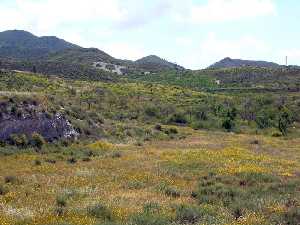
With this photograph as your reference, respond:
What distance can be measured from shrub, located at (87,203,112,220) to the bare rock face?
62.4 ft

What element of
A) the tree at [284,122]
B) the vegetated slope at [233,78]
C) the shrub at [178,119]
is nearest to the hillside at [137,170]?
the tree at [284,122]

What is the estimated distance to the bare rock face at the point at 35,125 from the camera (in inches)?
1441

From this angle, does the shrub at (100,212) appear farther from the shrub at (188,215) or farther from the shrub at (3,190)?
the shrub at (3,190)

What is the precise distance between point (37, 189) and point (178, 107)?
171 ft

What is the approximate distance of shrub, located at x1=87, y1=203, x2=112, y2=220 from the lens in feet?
56.3

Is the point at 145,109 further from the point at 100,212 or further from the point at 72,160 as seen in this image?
the point at 100,212

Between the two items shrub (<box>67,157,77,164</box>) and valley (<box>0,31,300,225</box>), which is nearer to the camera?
valley (<box>0,31,300,225</box>)

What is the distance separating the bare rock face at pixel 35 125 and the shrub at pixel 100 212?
1903 centimetres

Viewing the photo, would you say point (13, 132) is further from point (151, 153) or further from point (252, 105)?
point (252, 105)

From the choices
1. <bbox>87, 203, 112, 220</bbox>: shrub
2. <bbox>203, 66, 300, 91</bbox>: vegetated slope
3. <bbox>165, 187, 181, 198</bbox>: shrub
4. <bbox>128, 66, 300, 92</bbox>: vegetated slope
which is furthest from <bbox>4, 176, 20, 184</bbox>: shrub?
<bbox>128, 66, 300, 92</bbox>: vegetated slope

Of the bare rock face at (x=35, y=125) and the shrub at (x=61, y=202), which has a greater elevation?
the bare rock face at (x=35, y=125)

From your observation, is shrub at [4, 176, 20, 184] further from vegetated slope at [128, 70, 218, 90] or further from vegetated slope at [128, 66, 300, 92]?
vegetated slope at [128, 70, 218, 90]

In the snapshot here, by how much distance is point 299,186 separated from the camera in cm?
2361

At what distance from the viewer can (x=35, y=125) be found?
38.2 meters
